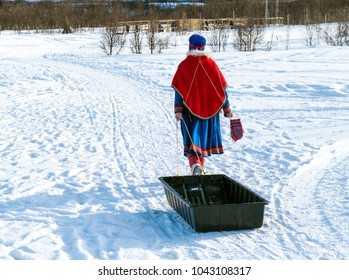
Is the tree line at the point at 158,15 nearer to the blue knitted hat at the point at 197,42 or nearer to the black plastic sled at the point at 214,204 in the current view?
the blue knitted hat at the point at 197,42

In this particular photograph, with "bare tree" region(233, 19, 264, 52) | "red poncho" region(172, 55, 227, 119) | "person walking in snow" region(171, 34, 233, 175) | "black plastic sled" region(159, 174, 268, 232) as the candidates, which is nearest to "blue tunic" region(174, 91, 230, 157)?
"person walking in snow" region(171, 34, 233, 175)

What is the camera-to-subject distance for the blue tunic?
6875mm

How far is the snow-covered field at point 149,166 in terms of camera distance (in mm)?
5180

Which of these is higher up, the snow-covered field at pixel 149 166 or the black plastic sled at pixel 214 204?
the black plastic sled at pixel 214 204

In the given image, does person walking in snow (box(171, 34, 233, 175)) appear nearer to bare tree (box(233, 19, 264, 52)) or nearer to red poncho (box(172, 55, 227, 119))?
red poncho (box(172, 55, 227, 119))

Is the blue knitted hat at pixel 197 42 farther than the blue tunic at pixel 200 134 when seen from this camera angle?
No

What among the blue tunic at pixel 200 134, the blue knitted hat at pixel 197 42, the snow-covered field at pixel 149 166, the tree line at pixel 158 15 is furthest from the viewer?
the tree line at pixel 158 15

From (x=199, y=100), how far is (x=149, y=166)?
1570 mm

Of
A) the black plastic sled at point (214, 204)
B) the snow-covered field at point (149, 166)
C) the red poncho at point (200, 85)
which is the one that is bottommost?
the snow-covered field at point (149, 166)

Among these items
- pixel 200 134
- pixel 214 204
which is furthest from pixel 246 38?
pixel 214 204

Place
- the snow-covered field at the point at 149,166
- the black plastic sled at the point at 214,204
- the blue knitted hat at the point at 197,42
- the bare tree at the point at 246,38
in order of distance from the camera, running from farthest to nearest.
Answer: the bare tree at the point at 246,38, the blue knitted hat at the point at 197,42, the black plastic sled at the point at 214,204, the snow-covered field at the point at 149,166

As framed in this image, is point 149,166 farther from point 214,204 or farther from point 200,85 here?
point 214,204

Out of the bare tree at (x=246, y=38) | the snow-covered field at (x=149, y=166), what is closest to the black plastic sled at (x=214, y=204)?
the snow-covered field at (x=149, y=166)

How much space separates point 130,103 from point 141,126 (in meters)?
2.51
